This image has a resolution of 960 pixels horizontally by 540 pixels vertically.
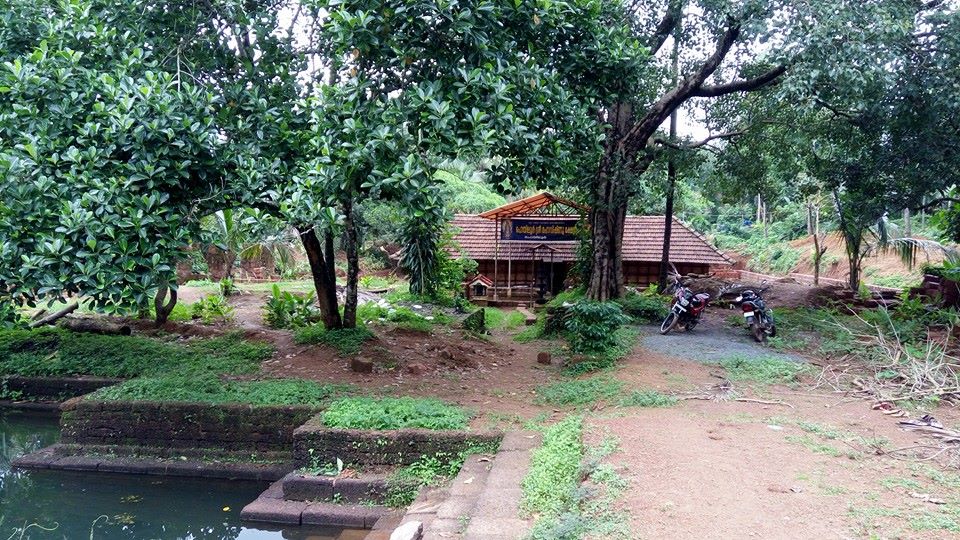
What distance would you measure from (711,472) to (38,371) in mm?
10010

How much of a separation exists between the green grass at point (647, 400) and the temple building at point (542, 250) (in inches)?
482

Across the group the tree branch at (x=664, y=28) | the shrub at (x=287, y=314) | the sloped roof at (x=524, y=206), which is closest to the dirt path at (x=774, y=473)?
the tree branch at (x=664, y=28)

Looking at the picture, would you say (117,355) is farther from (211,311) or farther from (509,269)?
(509,269)

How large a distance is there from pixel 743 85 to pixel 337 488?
30.5ft

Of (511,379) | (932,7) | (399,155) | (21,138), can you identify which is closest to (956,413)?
(511,379)

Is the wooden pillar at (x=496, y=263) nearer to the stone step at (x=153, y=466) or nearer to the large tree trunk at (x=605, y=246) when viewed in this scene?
the large tree trunk at (x=605, y=246)

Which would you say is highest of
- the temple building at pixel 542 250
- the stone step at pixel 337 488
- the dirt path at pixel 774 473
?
the temple building at pixel 542 250

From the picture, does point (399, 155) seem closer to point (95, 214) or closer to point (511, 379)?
point (95, 214)

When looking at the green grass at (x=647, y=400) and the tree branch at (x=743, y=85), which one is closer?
the green grass at (x=647, y=400)

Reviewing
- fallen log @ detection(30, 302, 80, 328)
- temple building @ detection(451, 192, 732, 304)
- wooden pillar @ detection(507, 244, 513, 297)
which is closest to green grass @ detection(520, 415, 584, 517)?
fallen log @ detection(30, 302, 80, 328)

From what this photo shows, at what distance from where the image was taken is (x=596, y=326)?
29.6 feet

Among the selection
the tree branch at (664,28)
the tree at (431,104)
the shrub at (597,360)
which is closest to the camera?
the tree at (431,104)

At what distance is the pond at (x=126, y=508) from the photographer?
19.7ft

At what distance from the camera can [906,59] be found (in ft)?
28.6
